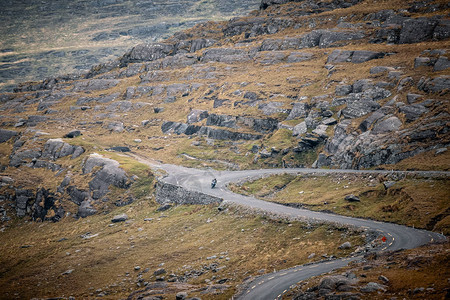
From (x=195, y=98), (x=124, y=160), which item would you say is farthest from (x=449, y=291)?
(x=195, y=98)

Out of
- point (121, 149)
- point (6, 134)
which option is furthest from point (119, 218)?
point (6, 134)

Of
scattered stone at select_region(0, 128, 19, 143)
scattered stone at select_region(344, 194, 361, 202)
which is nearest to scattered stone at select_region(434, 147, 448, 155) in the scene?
scattered stone at select_region(344, 194, 361, 202)

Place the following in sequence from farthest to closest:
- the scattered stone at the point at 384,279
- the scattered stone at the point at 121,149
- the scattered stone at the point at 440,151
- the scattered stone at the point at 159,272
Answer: the scattered stone at the point at 121,149 → the scattered stone at the point at 440,151 → the scattered stone at the point at 159,272 → the scattered stone at the point at 384,279

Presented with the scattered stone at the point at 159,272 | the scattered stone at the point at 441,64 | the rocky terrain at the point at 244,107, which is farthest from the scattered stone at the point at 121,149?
the scattered stone at the point at 441,64

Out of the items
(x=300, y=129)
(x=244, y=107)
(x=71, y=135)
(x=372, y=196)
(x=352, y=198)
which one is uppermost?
(x=372, y=196)

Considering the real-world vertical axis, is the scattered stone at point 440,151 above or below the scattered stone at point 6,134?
above

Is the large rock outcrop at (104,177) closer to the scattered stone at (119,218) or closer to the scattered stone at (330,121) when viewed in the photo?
the scattered stone at (119,218)

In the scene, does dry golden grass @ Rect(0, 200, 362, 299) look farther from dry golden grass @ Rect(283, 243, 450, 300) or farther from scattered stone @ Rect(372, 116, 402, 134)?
scattered stone @ Rect(372, 116, 402, 134)

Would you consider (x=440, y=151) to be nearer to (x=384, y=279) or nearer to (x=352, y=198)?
(x=352, y=198)
